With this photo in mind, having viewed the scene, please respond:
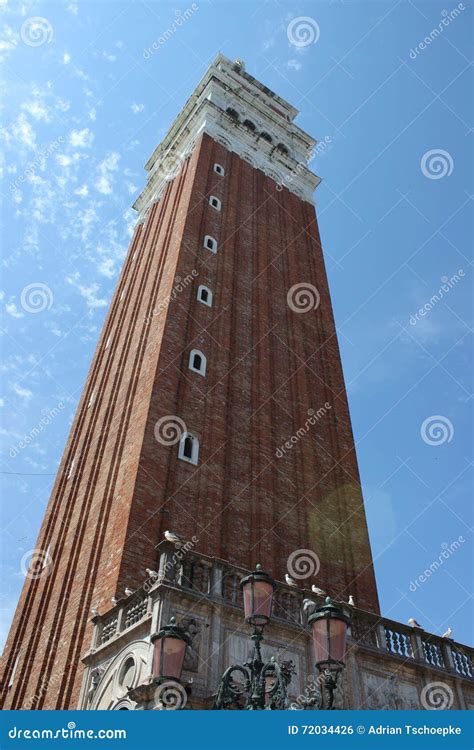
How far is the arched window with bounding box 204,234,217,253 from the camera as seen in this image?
86.7 ft

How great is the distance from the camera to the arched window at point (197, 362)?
21422 millimetres

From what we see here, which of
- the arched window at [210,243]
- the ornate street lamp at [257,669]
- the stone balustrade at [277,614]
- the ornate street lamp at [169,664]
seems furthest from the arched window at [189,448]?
the ornate street lamp at [169,664]

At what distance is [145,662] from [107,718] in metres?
1.80

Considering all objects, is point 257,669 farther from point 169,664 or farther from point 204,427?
point 204,427

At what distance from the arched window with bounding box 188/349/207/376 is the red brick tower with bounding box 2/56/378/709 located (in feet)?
0.29

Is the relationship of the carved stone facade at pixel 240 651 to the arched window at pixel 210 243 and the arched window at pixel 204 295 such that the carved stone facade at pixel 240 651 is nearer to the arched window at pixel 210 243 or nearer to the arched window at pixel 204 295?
the arched window at pixel 204 295

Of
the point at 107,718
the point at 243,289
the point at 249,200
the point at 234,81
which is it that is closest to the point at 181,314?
the point at 243,289

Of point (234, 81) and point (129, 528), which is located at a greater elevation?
point (234, 81)

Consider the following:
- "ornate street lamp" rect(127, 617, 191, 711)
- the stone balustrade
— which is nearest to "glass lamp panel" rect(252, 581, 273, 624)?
"ornate street lamp" rect(127, 617, 191, 711)

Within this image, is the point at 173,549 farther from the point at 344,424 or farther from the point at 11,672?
the point at 344,424

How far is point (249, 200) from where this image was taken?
31.0 meters

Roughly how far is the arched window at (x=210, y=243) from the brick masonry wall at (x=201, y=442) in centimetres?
30

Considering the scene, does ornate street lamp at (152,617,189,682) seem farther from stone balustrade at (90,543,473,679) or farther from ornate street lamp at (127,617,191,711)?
stone balustrade at (90,543,473,679)

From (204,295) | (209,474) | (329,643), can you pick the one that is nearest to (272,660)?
(329,643)
